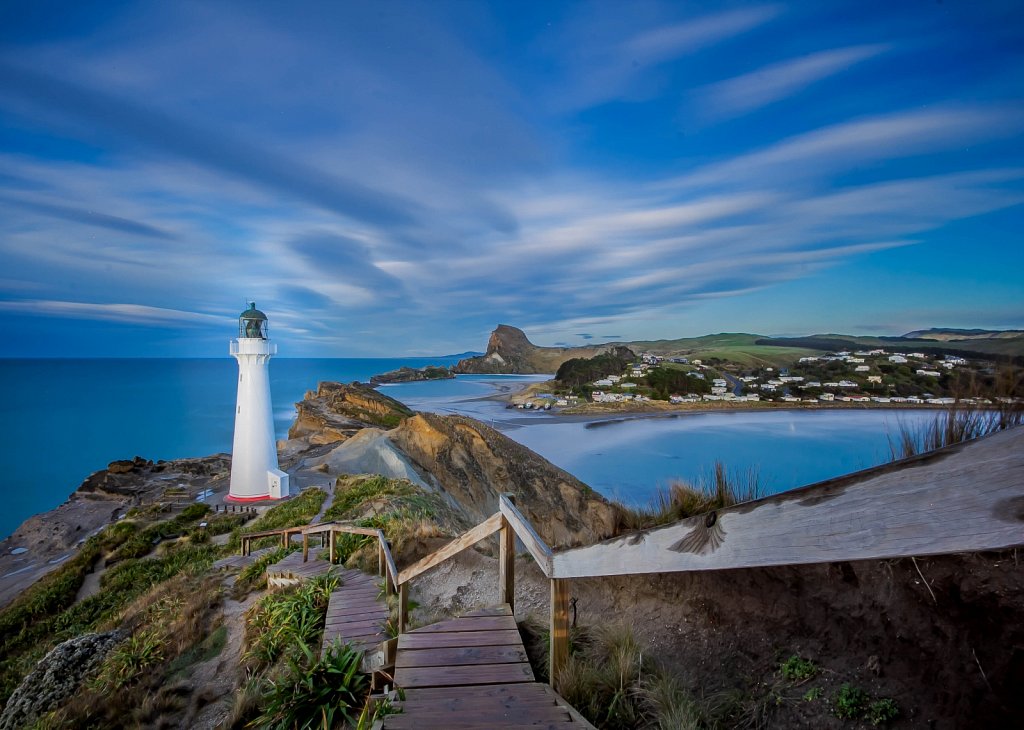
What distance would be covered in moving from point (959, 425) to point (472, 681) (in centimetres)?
316

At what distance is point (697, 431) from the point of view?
47.0 ft

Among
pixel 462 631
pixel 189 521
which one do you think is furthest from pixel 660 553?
pixel 189 521

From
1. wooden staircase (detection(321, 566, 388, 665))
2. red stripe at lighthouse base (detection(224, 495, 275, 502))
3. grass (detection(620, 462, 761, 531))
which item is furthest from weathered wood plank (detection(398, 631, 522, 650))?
red stripe at lighthouse base (detection(224, 495, 275, 502))

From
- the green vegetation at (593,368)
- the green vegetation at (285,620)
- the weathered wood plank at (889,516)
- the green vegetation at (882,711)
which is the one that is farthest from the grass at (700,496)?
the green vegetation at (593,368)

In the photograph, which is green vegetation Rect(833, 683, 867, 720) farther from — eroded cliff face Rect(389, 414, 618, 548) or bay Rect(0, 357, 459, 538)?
bay Rect(0, 357, 459, 538)

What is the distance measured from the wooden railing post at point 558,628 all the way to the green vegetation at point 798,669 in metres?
1.23

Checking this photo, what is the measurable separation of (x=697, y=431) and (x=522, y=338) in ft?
111

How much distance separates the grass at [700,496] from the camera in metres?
4.12

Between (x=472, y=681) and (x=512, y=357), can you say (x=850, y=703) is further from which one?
(x=512, y=357)

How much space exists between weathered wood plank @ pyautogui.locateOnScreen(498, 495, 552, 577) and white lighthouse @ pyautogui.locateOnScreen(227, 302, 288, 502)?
1910 cm

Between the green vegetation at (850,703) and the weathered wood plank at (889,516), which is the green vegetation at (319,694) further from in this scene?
the weathered wood plank at (889,516)

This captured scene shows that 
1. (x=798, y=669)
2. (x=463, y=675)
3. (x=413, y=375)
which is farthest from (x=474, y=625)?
(x=413, y=375)

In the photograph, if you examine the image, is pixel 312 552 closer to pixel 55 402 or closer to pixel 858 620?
pixel 858 620

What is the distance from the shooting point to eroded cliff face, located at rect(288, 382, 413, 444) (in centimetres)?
3356
